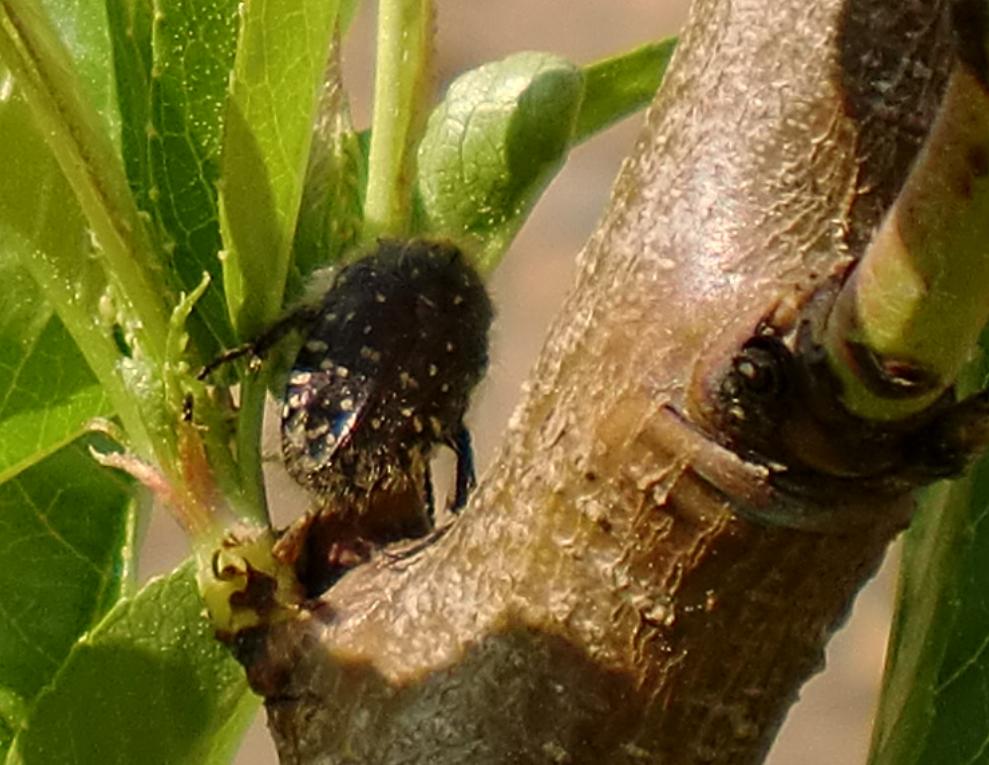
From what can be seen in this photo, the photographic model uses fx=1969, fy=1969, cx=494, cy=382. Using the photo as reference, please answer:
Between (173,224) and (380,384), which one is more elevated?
(173,224)

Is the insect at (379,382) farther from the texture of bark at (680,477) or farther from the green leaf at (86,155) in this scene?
the texture of bark at (680,477)

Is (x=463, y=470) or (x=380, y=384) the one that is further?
(x=463, y=470)

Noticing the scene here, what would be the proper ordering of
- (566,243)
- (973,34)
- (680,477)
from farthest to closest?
(566,243) → (680,477) → (973,34)

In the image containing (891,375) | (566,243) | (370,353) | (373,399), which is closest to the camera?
(891,375)

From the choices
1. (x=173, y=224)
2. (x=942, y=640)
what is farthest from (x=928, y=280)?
(x=173, y=224)

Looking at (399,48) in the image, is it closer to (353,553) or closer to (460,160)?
(460,160)

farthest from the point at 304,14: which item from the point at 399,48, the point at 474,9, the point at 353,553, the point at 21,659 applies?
the point at 474,9

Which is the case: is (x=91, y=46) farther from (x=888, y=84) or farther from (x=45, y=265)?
(x=888, y=84)
